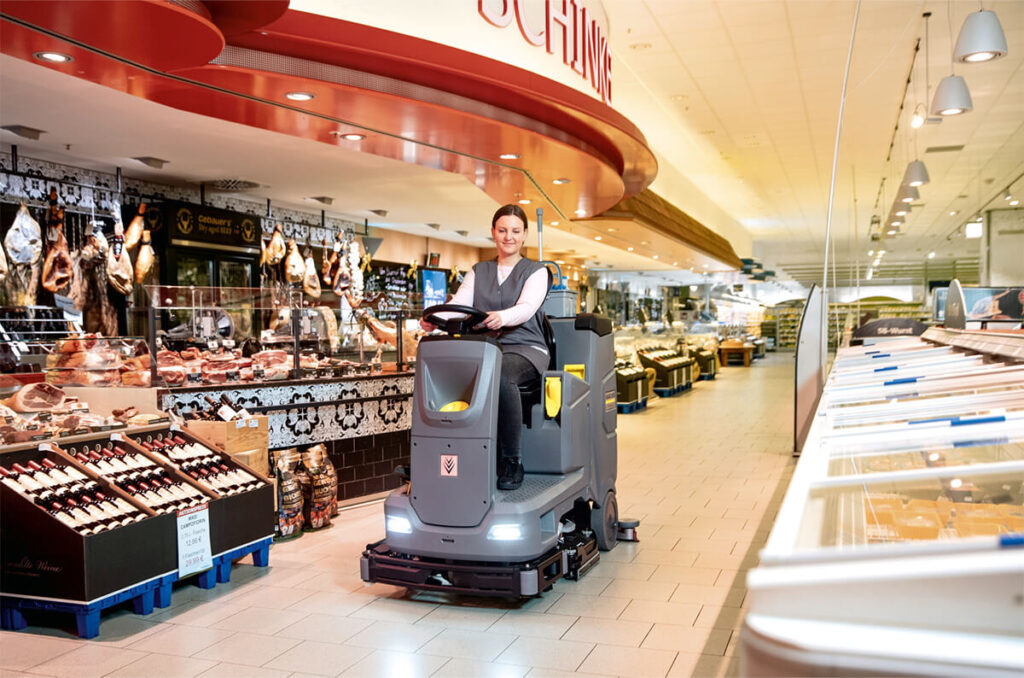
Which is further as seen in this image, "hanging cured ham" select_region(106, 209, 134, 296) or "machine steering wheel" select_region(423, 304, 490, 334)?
"hanging cured ham" select_region(106, 209, 134, 296)

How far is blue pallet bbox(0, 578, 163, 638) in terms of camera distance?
3645mm

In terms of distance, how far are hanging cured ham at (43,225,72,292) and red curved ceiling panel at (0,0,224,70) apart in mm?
4695

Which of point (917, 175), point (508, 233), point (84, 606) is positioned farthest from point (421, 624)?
point (917, 175)

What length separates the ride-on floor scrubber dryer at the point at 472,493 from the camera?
152 inches

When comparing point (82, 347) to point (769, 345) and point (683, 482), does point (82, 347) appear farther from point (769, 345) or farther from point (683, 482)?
point (769, 345)

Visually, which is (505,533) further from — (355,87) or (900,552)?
(900,552)

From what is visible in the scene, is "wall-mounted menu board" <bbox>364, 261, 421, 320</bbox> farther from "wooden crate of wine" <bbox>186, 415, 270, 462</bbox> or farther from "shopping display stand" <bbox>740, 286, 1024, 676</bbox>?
"shopping display stand" <bbox>740, 286, 1024, 676</bbox>

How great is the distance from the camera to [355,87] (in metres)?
4.68

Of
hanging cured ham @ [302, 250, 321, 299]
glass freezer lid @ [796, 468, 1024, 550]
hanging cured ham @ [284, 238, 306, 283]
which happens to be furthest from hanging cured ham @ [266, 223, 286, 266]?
glass freezer lid @ [796, 468, 1024, 550]

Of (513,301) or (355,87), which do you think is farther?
(355,87)

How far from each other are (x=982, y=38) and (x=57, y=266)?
7.88 m

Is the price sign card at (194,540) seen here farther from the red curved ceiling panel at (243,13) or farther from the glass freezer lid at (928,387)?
the glass freezer lid at (928,387)

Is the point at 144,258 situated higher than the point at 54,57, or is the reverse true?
the point at 54,57

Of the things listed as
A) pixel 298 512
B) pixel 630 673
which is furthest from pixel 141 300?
pixel 630 673
